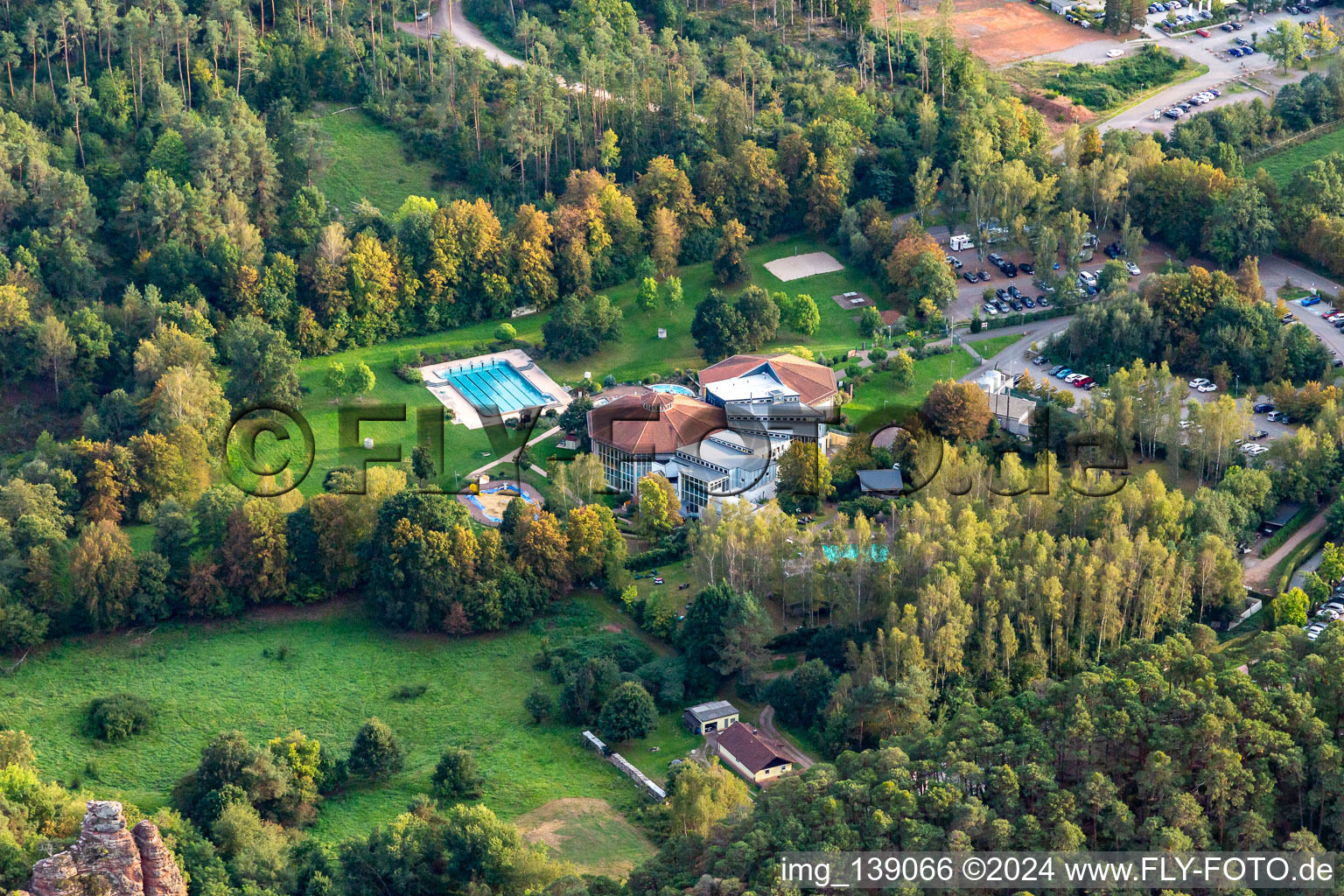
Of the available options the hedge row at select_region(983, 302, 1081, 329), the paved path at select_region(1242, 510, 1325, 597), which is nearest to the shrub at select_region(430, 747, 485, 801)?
the paved path at select_region(1242, 510, 1325, 597)

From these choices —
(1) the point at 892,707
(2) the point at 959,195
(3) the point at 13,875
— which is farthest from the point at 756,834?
(2) the point at 959,195

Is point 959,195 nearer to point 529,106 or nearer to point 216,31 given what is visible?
point 529,106

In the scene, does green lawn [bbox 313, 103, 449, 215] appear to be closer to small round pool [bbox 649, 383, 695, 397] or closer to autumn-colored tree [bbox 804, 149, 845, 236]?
autumn-colored tree [bbox 804, 149, 845, 236]

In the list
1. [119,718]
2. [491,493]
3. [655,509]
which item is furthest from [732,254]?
[119,718]

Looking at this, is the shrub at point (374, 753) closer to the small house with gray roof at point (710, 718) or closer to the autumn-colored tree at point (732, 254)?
the small house with gray roof at point (710, 718)

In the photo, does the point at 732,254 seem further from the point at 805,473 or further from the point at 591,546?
the point at 591,546

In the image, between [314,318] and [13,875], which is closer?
[13,875]

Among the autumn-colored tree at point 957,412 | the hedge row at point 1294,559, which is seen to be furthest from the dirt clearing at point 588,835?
the hedge row at point 1294,559
